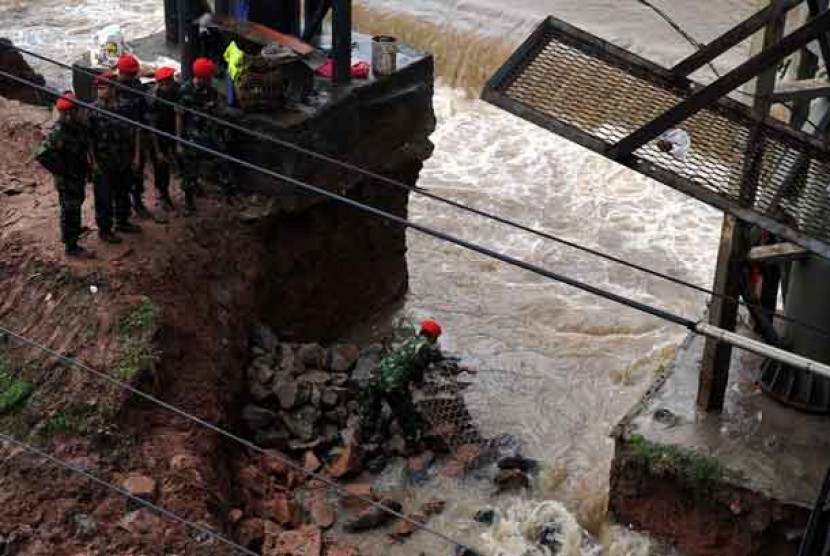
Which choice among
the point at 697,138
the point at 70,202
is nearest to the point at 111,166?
the point at 70,202

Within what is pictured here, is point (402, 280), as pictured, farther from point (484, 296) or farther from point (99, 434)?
point (99, 434)

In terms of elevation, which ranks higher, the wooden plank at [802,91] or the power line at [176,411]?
the wooden plank at [802,91]

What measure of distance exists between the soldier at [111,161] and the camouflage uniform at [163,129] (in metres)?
0.31

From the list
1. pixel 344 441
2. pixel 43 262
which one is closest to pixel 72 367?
pixel 43 262

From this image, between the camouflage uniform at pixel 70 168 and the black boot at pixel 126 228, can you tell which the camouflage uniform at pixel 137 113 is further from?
the camouflage uniform at pixel 70 168

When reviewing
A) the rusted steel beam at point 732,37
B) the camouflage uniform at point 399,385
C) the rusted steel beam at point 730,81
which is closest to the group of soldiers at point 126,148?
the camouflage uniform at point 399,385

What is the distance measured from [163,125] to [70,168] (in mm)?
1232

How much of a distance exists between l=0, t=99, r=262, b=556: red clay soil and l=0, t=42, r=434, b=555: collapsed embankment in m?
0.01

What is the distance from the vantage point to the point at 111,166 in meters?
10.1

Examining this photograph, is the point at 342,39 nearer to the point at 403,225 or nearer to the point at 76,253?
the point at 76,253

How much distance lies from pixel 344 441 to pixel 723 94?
4.80 meters

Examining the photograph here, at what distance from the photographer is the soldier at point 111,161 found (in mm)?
9898

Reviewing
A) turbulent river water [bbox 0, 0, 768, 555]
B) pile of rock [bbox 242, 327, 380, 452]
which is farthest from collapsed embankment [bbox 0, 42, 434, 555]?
turbulent river water [bbox 0, 0, 768, 555]

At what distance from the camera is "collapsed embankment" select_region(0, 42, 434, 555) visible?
8297 millimetres
